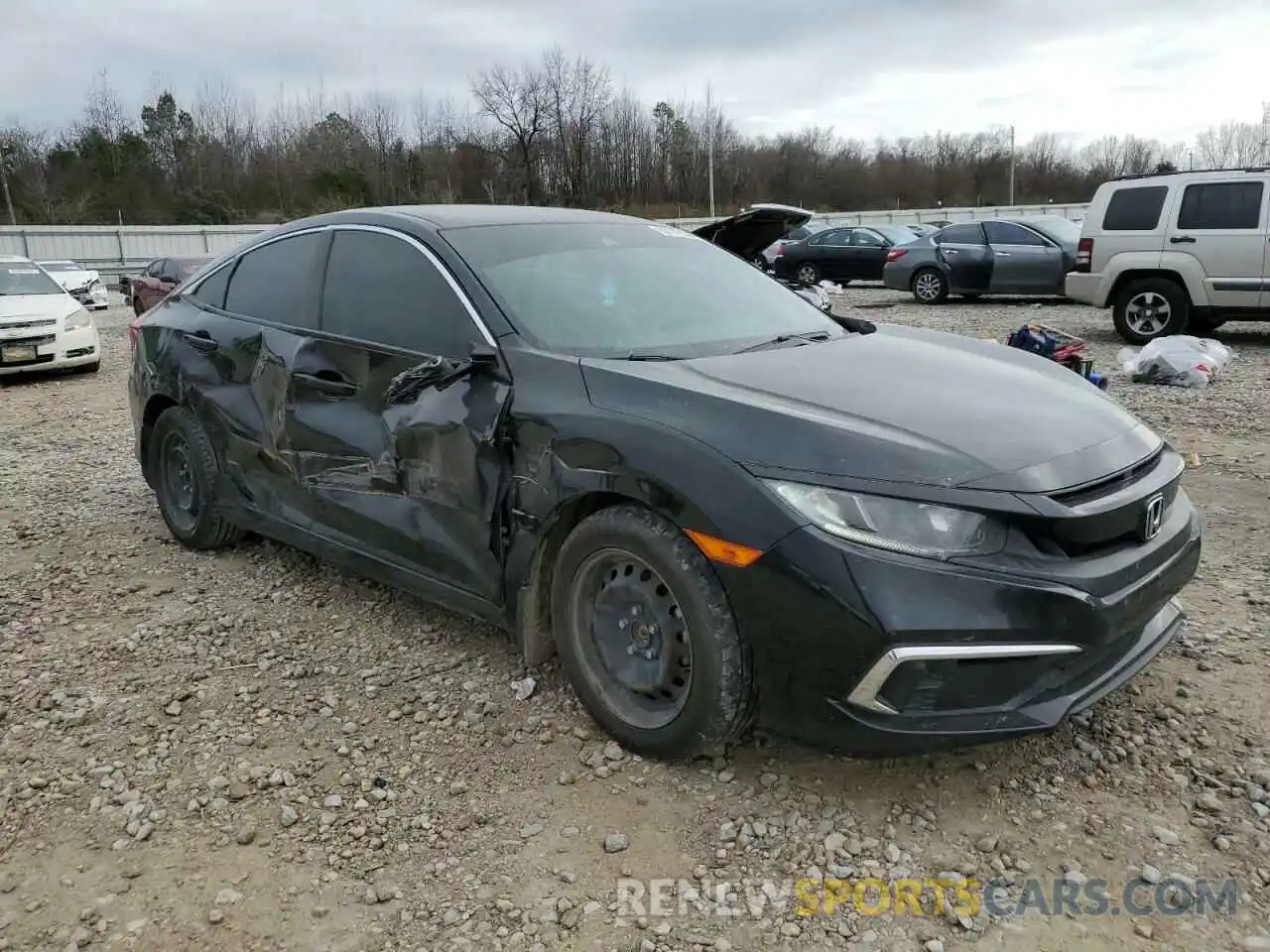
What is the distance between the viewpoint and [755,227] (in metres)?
5.71

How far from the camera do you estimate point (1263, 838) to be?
242cm

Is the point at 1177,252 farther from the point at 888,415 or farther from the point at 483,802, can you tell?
the point at 483,802

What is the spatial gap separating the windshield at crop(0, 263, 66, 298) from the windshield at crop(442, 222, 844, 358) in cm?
1052

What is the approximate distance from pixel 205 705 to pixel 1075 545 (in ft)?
9.09

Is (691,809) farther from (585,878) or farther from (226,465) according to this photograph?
(226,465)

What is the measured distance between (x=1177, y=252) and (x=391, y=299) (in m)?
9.53

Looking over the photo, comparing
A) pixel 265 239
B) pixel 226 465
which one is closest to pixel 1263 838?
pixel 226 465

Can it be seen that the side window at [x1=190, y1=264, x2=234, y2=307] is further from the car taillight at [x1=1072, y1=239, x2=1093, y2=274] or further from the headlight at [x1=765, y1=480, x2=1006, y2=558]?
the car taillight at [x1=1072, y1=239, x2=1093, y2=274]

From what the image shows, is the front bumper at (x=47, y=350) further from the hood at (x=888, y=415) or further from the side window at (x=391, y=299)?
the hood at (x=888, y=415)

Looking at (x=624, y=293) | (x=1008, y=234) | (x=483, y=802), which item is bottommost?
(x=483, y=802)

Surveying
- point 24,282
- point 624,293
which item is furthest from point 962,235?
point 624,293

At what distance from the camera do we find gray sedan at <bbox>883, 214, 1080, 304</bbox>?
Result: 14.8 meters

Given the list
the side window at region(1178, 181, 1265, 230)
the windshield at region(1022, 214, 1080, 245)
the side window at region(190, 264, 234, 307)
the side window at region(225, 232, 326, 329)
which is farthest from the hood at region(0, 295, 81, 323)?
the windshield at region(1022, 214, 1080, 245)

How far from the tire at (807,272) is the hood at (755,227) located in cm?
1524
